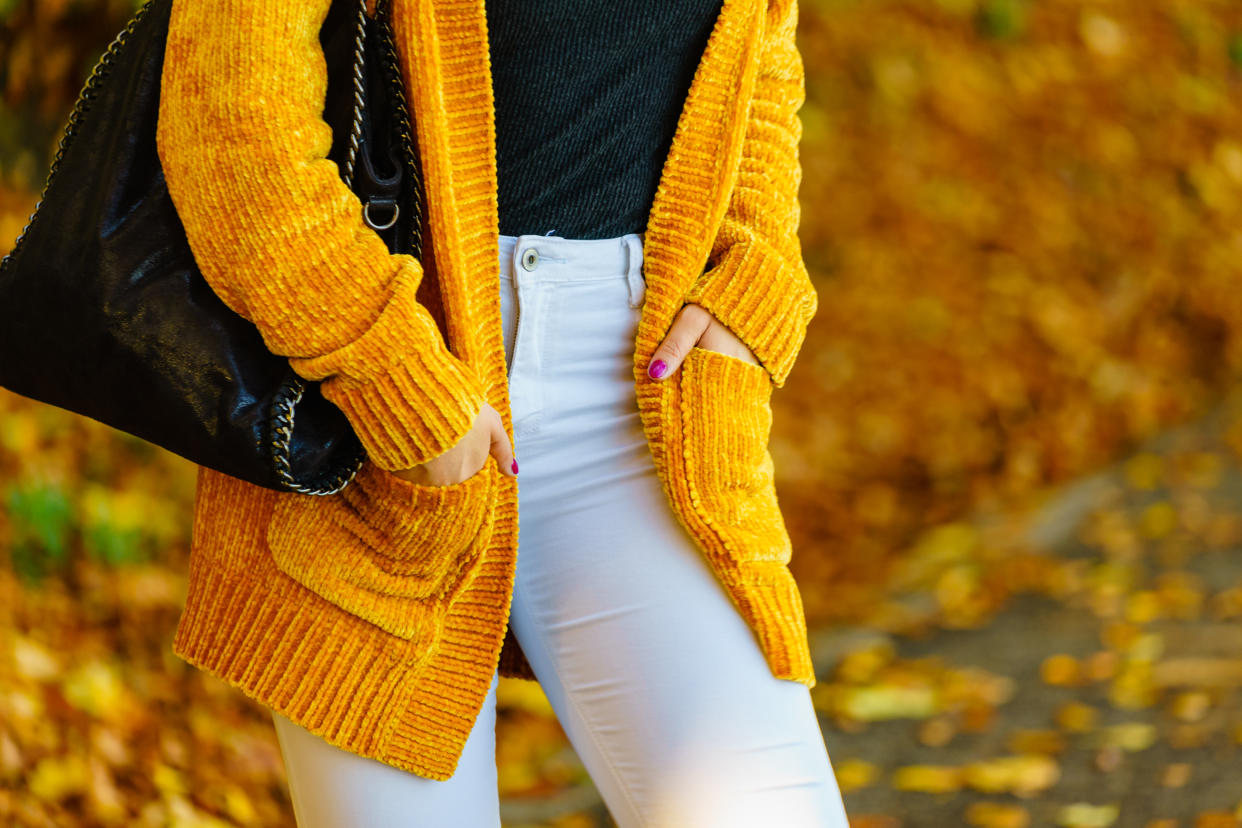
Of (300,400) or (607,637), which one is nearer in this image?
(300,400)

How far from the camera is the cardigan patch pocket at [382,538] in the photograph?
1.16 m

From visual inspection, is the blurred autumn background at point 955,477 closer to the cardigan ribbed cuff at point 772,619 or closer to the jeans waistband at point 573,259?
the cardigan ribbed cuff at point 772,619

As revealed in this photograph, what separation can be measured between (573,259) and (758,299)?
0.24 meters

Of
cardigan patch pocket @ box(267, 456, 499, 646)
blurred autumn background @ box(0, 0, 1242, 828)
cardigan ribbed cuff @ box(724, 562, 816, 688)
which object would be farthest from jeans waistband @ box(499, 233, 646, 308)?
blurred autumn background @ box(0, 0, 1242, 828)

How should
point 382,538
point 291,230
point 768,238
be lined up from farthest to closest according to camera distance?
point 768,238, point 382,538, point 291,230

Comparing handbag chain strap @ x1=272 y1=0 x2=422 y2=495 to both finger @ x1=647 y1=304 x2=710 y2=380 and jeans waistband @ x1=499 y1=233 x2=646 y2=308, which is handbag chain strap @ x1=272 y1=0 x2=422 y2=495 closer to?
jeans waistband @ x1=499 y1=233 x2=646 y2=308

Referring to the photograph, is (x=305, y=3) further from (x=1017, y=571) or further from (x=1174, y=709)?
(x=1017, y=571)

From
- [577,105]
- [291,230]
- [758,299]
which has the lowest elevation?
[291,230]

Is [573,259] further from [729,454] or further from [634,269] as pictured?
[729,454]

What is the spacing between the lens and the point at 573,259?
4.20 ft

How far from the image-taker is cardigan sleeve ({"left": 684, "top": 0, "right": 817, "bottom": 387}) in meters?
1.35

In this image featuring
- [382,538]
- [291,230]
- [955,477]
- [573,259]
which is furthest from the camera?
[955,477]

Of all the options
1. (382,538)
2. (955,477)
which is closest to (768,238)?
(382,538)

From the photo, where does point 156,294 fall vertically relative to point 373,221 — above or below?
below
